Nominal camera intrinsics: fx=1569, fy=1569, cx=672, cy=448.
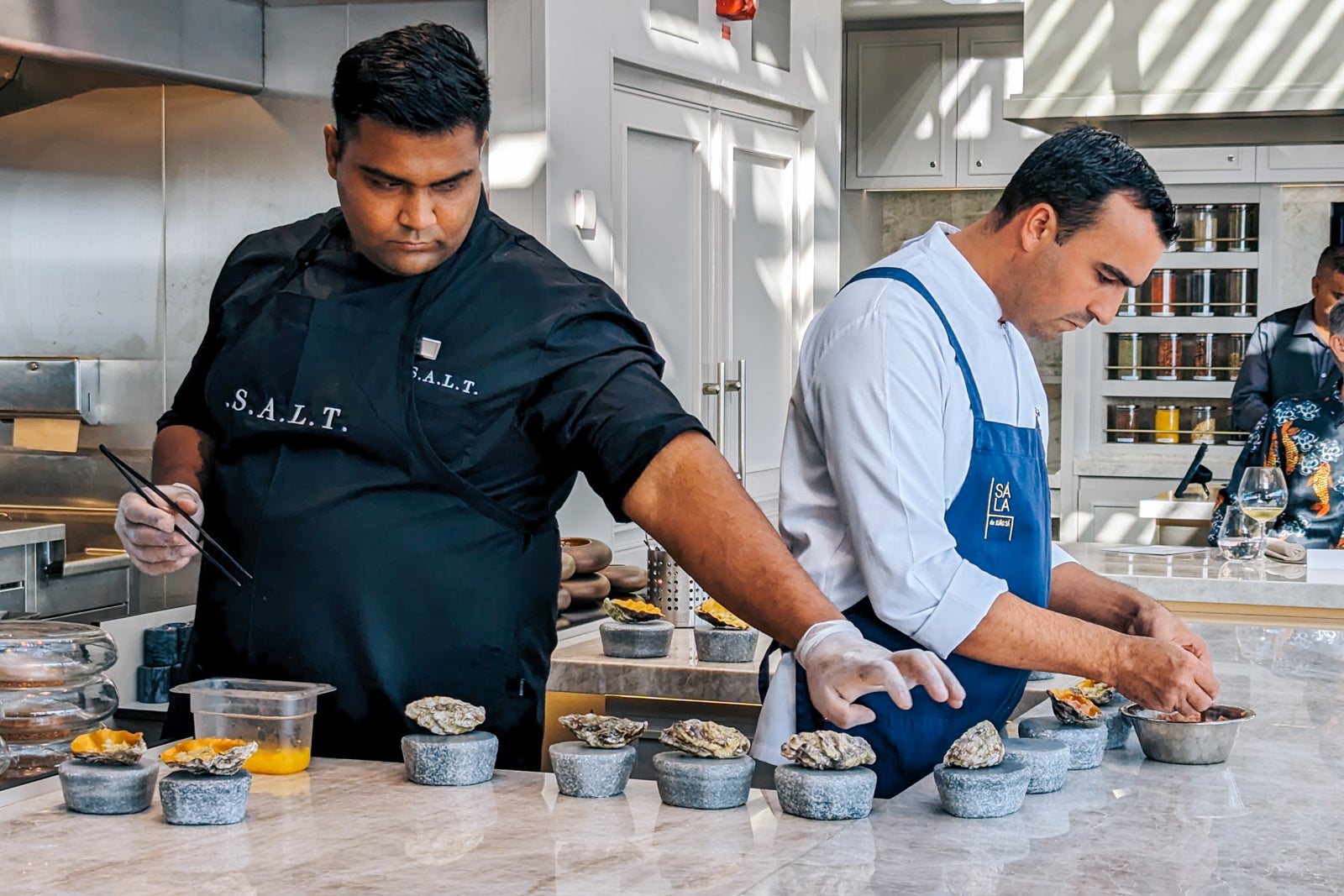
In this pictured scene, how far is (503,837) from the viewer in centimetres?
147

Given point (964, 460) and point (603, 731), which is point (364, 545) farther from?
point (964, 460)

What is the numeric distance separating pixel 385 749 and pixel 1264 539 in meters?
3.01

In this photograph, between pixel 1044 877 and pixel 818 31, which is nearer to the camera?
pixel 1044 877

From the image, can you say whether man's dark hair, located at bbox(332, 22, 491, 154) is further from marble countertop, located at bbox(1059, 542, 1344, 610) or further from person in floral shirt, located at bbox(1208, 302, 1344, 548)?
person in floral shirt, located at bbox(1208, 302, 1344, 548)

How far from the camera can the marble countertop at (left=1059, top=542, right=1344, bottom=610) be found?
3814mm

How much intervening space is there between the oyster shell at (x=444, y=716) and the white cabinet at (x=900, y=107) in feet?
20.1

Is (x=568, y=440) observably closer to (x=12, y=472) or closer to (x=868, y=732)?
(x=868, y=732)

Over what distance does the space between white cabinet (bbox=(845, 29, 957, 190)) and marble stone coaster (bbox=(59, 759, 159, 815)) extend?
637 centimetres

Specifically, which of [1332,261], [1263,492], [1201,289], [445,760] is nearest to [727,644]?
[445,760]

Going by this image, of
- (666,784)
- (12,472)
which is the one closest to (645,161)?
(12,472)

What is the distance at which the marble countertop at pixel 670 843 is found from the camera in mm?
1339

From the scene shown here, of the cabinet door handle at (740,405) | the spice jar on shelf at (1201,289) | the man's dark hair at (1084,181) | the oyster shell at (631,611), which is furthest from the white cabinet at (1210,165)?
the man's dark hair at (1084,181)

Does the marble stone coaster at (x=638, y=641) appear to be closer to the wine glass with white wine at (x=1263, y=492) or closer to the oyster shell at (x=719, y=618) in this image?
the oyster shell at (x=719, y=618)

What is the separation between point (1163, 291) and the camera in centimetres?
684
